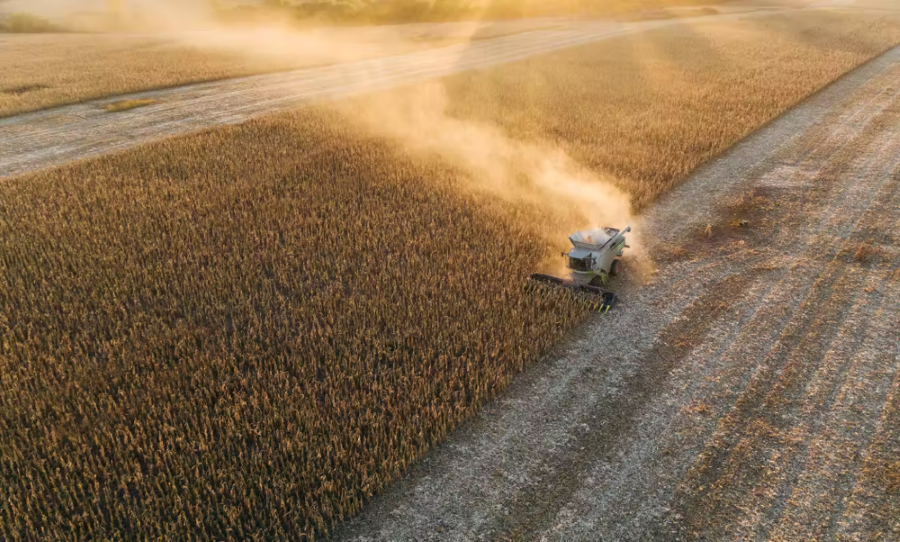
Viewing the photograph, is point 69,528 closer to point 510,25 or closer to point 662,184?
point 662,184

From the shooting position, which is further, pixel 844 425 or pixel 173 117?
pixel 173 117

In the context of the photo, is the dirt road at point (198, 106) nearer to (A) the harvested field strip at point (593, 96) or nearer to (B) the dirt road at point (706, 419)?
(A) the harvested field strip at point (593, 96)

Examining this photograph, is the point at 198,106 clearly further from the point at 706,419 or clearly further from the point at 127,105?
the point at 706,419

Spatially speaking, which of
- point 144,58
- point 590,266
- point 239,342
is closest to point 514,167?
point 590,266

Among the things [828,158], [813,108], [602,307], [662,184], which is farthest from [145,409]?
[813,108]

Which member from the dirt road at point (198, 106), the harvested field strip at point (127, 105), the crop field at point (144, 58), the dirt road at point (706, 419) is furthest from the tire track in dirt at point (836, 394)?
the crop field at point (144, 58)

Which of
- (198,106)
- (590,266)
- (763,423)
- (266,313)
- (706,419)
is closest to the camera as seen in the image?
(763,423)
